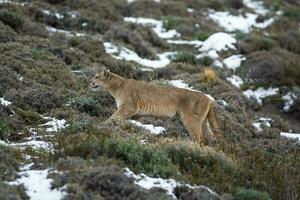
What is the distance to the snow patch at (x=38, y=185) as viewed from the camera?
7691 mm

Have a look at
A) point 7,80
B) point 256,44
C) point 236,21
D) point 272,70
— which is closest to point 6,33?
point 7,80

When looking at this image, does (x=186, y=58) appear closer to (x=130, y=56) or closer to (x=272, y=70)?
(x=130, y=56)

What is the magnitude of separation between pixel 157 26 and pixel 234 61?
5.00m

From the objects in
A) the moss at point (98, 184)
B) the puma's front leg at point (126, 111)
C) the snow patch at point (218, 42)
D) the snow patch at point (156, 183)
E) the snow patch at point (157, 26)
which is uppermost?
the moss at point (98, 184)

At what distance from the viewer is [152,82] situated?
52.0 feet

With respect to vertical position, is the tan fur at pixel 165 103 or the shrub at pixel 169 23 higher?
the tan fur at pixel 165 103

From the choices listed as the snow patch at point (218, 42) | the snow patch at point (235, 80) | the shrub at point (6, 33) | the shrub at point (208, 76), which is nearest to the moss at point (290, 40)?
the snow patch at point (218, 42)

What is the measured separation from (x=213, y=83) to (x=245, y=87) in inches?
102

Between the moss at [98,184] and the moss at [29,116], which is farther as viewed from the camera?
the moss at [29,116]

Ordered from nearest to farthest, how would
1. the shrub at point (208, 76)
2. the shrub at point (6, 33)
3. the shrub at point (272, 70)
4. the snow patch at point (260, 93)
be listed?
the shrub at point (6, 33) → the shrub at point (208, 76) → the snow patch at point (260, 93) → the shrub at point (272, 70)

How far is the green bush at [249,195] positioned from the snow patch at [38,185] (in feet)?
9.00

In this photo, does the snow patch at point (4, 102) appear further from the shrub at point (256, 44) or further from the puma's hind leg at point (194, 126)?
the shrub at point (256, 44)

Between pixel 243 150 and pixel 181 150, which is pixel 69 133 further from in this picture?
pixel 243 150

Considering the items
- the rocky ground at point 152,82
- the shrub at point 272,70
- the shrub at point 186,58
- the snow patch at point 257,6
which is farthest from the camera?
the snow patch at point 257,6
